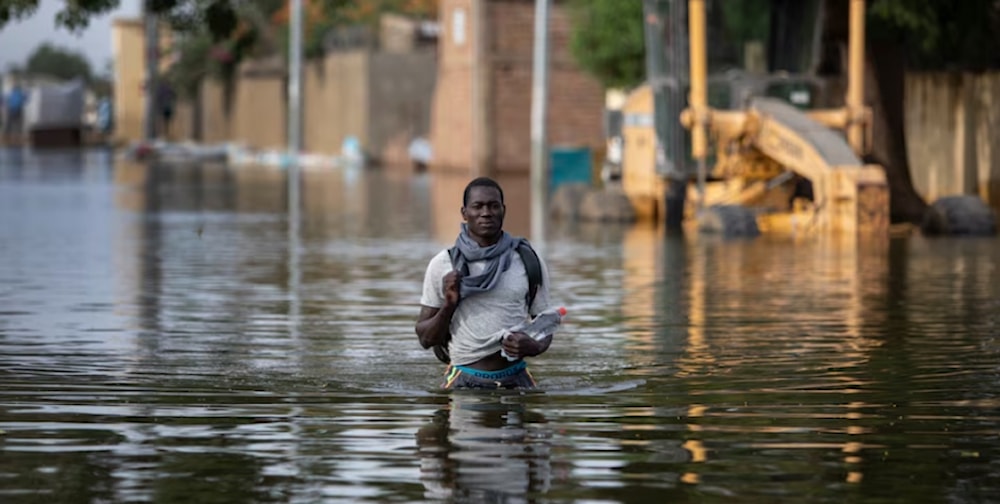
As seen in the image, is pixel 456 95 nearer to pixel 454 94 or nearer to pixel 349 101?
pixel 454 94

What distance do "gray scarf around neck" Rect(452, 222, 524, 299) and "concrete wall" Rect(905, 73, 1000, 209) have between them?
24.7 meters

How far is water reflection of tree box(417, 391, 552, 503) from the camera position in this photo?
8.98 m

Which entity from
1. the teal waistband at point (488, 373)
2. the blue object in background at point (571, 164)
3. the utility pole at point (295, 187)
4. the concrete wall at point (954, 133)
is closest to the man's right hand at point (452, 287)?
the teal waistband at point (488, 373)

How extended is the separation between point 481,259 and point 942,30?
22.6 metres

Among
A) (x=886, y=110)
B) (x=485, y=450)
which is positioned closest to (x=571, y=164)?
(x=886, y=110)

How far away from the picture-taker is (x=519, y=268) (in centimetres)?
1191

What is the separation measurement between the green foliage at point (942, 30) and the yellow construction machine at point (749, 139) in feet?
2.38

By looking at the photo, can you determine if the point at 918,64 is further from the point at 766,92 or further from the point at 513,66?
the point at 513,66

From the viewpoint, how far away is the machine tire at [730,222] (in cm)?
2978

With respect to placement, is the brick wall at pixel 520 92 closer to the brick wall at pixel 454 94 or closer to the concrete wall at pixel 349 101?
the brick wall at pixel 454 94

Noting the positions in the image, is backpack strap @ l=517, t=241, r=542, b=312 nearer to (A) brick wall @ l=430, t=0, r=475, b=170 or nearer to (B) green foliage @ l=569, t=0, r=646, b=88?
(B) green foliage @ l=569, t=0, r=646, b=88

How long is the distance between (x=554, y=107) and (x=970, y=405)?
158 ft

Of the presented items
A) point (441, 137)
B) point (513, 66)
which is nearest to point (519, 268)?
point (513, 66)

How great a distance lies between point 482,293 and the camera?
39.0 feet
